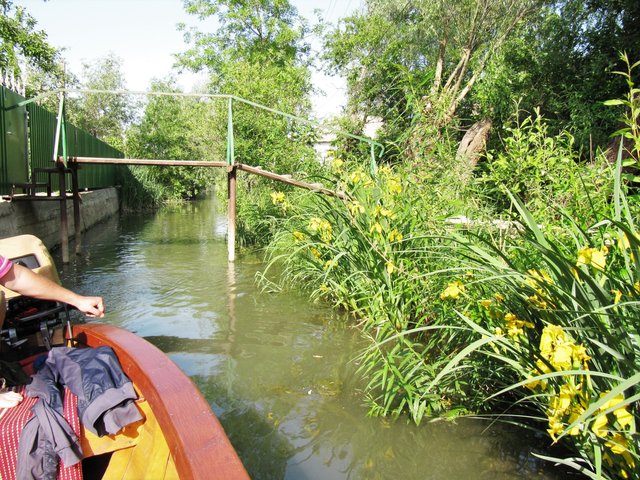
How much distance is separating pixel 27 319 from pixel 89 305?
45 cm

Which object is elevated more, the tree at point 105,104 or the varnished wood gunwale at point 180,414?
the tree at point 105,104

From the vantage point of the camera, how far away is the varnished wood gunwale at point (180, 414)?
4.90 ft

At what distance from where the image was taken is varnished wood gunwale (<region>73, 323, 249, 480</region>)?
1.49 meters

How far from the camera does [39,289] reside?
90.7 inches

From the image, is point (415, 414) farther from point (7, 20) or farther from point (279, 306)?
point (7, 20)

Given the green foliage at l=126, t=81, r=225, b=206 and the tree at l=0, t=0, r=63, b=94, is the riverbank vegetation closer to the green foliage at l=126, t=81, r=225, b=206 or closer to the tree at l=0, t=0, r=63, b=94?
the green foliage at l=126, t=81, r=225, b=206

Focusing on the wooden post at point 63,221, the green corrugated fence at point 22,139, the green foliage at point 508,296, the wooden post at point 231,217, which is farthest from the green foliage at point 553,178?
the green corrugated fence at point 22,139

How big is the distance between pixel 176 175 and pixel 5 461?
22917mm

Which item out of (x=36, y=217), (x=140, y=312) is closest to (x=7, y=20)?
(x=36, y=217)

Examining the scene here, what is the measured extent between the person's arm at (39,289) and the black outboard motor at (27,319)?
10.4 inches

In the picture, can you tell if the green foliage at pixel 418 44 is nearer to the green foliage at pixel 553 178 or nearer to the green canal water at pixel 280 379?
the green foliage at pixel 553 178

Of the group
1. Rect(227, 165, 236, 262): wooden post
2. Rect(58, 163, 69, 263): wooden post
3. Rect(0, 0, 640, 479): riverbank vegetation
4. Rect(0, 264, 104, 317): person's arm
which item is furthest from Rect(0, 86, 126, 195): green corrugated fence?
Rect(0, 264, 104, 317): person's arm

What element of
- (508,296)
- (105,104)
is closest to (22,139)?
(508,296)

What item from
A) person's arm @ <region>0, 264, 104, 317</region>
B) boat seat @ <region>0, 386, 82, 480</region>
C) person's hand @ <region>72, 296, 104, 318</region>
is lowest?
boat seat @ <region>0, 386, 82, 480</region>
